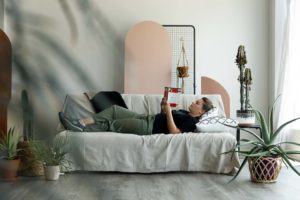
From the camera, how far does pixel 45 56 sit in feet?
1.22

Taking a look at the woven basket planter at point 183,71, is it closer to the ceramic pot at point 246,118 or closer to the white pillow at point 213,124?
the ceramic pot at point 246,118

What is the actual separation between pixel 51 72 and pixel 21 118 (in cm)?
5

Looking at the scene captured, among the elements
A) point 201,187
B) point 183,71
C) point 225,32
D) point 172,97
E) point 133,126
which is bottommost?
point 201,187

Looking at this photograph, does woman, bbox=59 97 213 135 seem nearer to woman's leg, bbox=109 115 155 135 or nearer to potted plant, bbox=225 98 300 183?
woman's leg, bbox=109 115 155 135

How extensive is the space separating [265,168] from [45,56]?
275 centimetres

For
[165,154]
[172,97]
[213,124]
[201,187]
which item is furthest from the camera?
[172,97]

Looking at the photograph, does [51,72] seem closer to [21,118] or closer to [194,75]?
[21,118]

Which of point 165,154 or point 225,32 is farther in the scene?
point 225,32

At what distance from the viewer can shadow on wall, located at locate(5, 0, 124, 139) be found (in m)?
0.37

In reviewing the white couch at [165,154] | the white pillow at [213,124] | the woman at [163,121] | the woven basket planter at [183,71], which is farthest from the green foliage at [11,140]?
the woven basket planter at [183,71]

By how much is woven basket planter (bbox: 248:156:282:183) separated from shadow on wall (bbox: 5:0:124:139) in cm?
271

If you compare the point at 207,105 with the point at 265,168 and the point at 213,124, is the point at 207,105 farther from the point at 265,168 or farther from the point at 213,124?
the point at 265,168

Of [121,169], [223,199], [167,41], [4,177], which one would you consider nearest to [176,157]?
[121,169]

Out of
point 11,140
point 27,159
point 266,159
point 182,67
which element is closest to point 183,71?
Result: point 182,67
